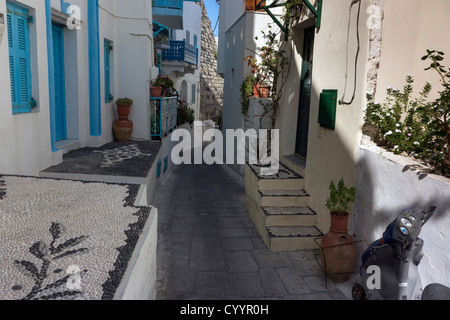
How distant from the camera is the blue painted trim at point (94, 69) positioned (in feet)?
25.1

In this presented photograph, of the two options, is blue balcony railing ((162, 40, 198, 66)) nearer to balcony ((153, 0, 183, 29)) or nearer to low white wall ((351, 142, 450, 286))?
balcony ((153, 0, 183, 29))

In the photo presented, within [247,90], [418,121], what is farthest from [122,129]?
[418,121]

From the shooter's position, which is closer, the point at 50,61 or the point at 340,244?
the point at 340,244

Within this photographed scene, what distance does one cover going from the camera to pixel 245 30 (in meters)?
10.1

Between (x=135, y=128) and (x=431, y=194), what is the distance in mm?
7608

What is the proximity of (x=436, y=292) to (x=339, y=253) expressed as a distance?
4.61 feet

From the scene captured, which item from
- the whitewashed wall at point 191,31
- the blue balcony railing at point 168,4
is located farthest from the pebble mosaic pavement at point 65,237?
the whitewashed wall at point 191,31

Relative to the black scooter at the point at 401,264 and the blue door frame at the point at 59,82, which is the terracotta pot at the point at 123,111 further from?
the black scooter at the point at 401,264

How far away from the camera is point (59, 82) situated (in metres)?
7.05

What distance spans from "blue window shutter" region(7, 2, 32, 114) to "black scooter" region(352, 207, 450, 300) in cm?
467

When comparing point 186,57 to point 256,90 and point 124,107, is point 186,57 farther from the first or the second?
point 256,90

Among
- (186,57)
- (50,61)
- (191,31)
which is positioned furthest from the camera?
(191,31)

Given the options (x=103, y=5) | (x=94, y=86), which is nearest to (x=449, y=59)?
(x=94, y=86)

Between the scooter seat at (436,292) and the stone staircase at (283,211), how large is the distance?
2.28 meters
